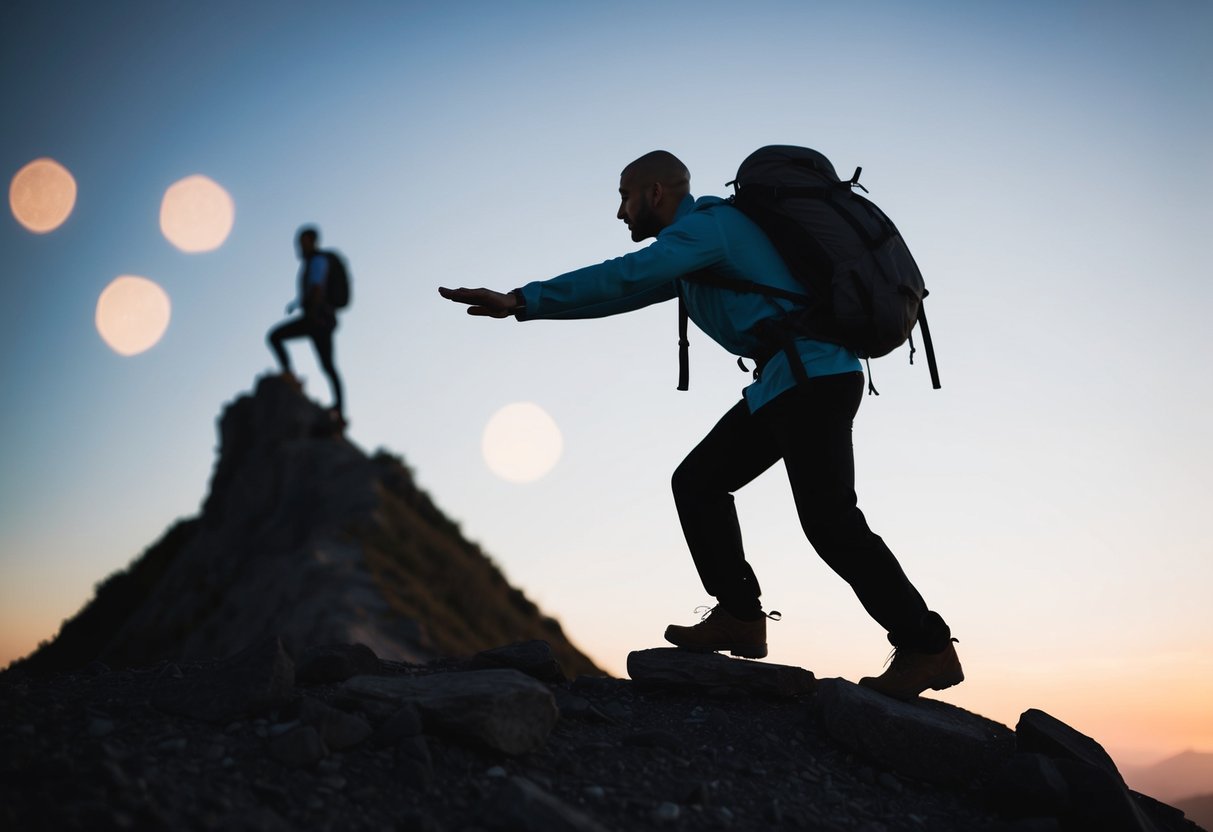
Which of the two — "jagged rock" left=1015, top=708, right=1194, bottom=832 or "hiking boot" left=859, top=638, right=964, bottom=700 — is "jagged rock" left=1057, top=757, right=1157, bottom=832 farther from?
"hiking boot" left=859, top=638, right=964, bottom=700

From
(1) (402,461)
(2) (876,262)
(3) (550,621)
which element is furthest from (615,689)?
(1) (402,461)

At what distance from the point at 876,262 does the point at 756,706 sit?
2688 millimetres

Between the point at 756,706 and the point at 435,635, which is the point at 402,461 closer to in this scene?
the point at 435,635

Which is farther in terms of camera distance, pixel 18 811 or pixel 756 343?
pixel 756 343

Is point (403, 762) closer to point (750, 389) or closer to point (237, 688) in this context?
point (237, 688)

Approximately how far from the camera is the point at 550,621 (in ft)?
86.1

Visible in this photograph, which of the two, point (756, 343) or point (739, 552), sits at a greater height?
point (756, 343)

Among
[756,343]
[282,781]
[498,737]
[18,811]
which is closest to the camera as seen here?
[18,811]

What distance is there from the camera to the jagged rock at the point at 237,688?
181 inches

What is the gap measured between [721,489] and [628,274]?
5.02 ft

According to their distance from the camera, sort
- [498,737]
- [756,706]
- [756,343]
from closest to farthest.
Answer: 1. [498,737]
2. [756,343]
3. [756,706]

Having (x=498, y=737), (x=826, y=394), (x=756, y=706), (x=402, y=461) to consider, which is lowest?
(x=498, y=737)

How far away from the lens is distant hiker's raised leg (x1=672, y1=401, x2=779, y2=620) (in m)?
5.75

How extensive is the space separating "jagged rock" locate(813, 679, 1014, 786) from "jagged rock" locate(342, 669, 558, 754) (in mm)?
1645
